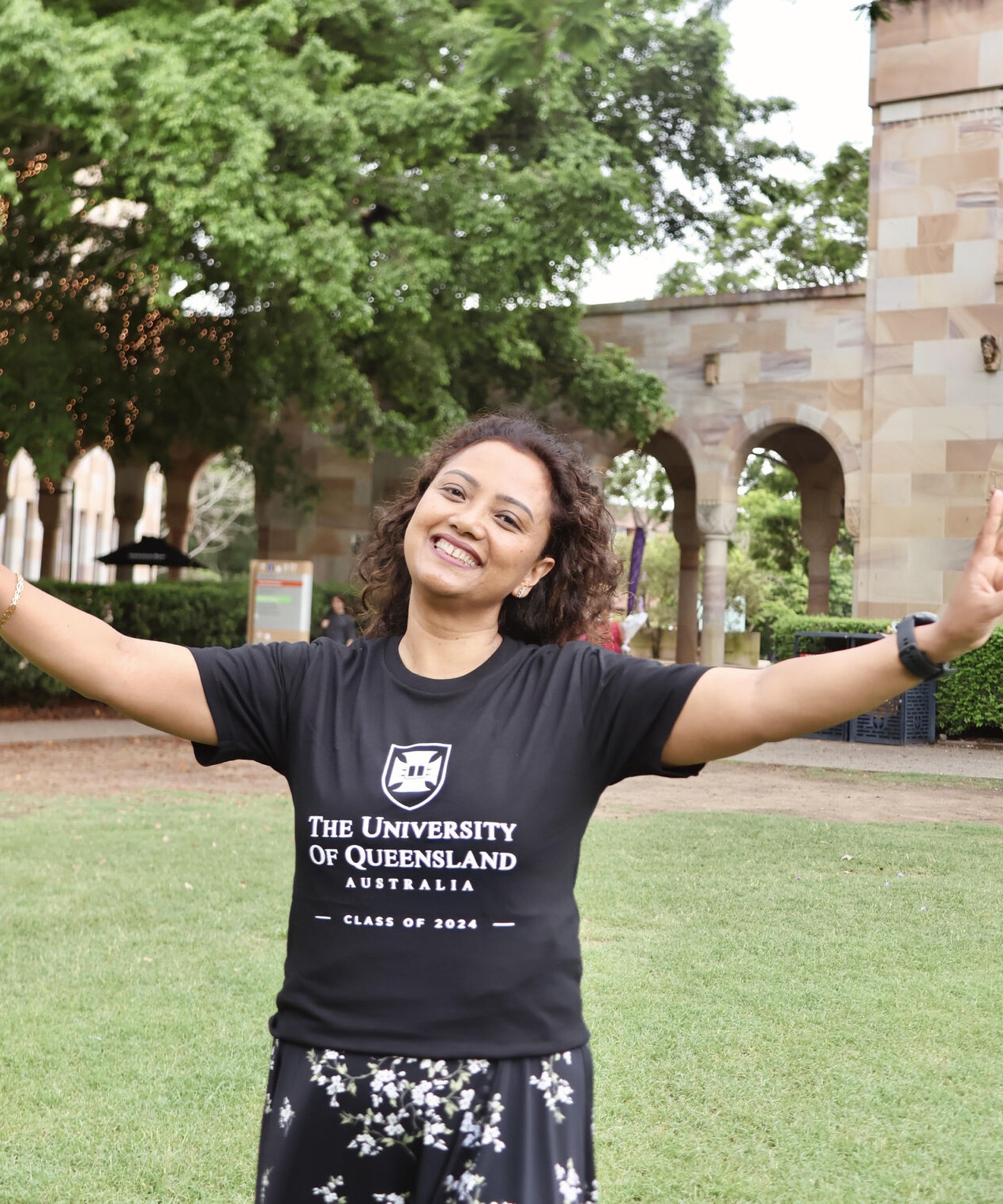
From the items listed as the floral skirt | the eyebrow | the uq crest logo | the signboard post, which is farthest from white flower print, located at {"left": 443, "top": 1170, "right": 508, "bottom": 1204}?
the signboard post

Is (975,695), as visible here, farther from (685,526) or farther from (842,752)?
(685,526)

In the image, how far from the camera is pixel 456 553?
2174 mm

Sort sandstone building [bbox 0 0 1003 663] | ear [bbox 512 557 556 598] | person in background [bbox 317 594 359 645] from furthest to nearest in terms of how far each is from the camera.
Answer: person in background [bbox 317 594 359 645], sandstone building [bbox 0 0 1003 663], ear [bbox 512 557 556 598]

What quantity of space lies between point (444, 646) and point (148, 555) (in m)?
22.3

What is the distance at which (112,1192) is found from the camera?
398 cm

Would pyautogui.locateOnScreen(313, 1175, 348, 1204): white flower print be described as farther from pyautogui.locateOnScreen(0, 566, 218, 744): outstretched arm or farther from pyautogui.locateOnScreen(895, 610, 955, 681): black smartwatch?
pyautogui.locateOnScreen(895, 610, 955, 681): black smartwatch

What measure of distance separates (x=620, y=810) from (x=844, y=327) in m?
12.0

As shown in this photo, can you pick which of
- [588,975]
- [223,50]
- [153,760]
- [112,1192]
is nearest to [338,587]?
[153,760]

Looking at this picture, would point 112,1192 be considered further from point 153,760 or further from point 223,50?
point 223,50

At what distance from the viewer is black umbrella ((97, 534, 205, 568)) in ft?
77.2

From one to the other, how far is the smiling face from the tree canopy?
27.8 feet

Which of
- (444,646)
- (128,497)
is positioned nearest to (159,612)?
(128,497)

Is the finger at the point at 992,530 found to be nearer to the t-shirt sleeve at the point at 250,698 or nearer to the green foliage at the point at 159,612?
the t-shirt sleeve at the point at 250,698

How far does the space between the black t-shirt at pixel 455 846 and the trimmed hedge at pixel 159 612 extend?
670 inches
